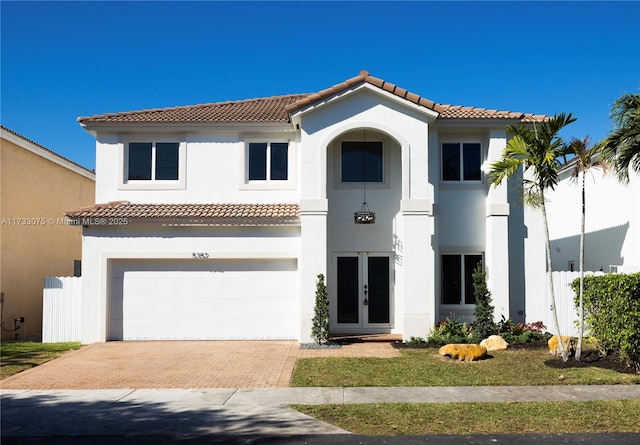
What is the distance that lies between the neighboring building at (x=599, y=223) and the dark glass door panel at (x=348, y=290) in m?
6.30

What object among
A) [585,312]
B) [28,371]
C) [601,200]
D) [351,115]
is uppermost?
[351,115]

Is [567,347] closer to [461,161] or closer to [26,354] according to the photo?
[461,161]

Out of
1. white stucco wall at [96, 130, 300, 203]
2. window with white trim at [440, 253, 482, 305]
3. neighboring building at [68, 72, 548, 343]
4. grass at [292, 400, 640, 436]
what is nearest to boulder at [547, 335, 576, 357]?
neighboring building at [68, 72, 548, 343]

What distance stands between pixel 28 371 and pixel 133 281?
4.74 metres

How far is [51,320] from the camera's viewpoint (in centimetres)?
1745

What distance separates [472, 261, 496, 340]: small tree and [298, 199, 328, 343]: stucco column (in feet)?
14.0

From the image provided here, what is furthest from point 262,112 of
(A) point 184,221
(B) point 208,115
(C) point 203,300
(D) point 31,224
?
(D) point 31,224

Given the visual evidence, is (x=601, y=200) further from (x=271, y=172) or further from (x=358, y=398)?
(x=358, y=398)

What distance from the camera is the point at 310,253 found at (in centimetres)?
1652

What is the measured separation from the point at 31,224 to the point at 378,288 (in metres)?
13.0

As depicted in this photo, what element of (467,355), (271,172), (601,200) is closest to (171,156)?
(271,172)

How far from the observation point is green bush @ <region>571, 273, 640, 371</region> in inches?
468

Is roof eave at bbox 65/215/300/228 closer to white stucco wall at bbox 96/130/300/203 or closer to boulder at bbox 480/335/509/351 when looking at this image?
white stucco wall at bbox 96/130/300/203

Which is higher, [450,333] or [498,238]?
[498,238]
